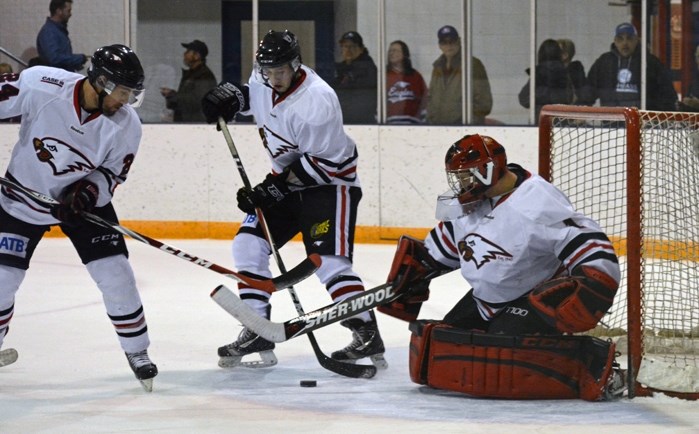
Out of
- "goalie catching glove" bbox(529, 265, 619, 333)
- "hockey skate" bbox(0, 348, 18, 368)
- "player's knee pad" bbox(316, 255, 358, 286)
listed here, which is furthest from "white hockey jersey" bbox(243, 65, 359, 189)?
"hockey skate" bbox(0, 348, 18, 368)

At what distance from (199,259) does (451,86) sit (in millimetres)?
3643

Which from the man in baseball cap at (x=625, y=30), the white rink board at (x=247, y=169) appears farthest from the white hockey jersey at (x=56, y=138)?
the man in baseball cap at (x=625, y=30)

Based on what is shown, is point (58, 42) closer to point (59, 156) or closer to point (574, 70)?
point (574, 70)

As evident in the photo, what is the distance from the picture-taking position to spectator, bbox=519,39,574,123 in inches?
280

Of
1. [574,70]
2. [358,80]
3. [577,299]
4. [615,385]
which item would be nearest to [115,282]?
[577,299]

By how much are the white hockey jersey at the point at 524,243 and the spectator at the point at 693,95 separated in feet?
11.0

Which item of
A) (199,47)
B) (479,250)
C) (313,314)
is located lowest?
(313,314)

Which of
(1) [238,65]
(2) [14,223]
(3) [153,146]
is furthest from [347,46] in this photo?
(2) [14,223]

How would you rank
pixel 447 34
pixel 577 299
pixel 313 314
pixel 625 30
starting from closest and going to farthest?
pixel 577 299
pixel 313 314
pixel 625 30
pixel 447 34

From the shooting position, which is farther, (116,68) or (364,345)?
(364,345)

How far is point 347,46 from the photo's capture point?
7.40m

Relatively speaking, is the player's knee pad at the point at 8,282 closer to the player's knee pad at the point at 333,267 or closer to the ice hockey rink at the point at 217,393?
the ice hockey rink at the point at 217,393

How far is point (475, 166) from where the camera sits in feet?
11.9

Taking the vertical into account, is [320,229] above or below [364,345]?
above
